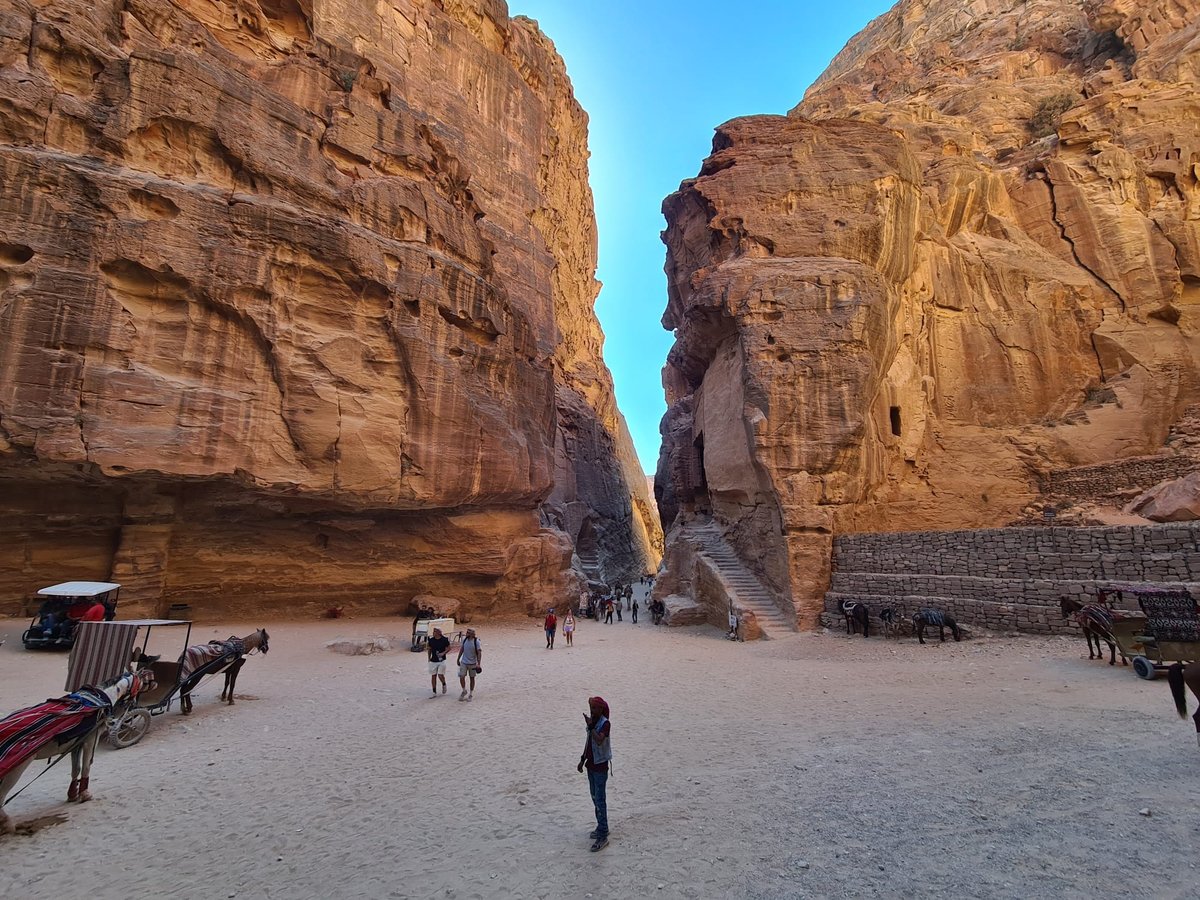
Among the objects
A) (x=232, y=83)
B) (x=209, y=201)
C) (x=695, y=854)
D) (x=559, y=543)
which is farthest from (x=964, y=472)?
(x=232, y=83)

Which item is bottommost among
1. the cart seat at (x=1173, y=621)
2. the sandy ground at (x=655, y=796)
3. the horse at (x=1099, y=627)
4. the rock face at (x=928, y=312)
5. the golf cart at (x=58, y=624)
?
the sandy ground at (x=655, y=796)

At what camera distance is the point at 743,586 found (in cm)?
2075

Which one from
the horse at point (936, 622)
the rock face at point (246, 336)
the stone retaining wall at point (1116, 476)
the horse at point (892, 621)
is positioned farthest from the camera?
the stone retaining wall at point (1116, 476)

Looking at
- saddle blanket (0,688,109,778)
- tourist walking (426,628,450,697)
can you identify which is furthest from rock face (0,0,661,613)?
saddle blanket (0,688,109,778)

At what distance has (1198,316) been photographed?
2288 cm

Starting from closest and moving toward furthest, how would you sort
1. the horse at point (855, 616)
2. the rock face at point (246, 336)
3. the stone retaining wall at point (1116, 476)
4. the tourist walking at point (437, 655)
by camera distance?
the tourist walking at point (437, 655) < the rock face at point (246, 336) < the horse at point (855, 616) < the stone retaining wall at point (1116, 476)

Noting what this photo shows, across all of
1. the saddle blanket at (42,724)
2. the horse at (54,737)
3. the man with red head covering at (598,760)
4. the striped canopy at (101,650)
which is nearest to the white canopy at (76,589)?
the striped canopy at (101,650)

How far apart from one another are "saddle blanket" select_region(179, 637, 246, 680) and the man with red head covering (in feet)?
24.9

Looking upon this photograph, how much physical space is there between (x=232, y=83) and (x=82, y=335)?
914 centimetres

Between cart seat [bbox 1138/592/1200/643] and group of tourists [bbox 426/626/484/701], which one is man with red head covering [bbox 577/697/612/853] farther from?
cart seat [bbox 1138/592/1200/643]

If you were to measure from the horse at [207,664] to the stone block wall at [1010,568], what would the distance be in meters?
15.8

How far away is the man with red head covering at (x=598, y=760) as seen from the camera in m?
5.08

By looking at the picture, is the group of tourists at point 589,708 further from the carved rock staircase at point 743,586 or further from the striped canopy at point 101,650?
the striped canopy at point 101,650

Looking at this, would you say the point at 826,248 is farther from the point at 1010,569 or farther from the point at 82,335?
the point at 82,335
